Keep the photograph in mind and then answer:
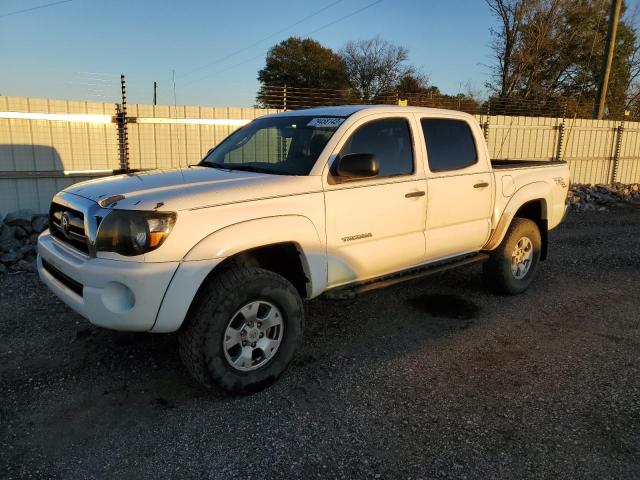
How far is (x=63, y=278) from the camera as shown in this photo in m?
3.40

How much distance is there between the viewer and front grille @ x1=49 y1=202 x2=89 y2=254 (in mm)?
3252

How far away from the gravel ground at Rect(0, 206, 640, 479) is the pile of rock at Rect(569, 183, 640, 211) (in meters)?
9.06

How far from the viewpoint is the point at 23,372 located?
12.3ft

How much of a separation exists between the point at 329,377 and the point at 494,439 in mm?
1235

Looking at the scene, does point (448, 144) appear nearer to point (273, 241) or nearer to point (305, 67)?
point (273, 241)

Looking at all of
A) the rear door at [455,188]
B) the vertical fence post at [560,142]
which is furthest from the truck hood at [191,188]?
the vertical fence post at [560,142]

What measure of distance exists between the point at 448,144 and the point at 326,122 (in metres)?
1.34

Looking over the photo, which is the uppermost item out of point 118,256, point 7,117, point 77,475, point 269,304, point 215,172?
point 7,117

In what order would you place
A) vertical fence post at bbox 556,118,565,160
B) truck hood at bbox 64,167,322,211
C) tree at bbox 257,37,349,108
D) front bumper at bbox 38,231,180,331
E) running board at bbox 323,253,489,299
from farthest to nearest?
tree at bbox 257,37,349,108 < vertical fence post at bbox 556,118,565,160 < running board at bbox 323,253,489,299 < truck hood at bbox 64,167,322,211 < front bumper at bbox 38,231,180,331

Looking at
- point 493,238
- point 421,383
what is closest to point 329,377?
point 421,383

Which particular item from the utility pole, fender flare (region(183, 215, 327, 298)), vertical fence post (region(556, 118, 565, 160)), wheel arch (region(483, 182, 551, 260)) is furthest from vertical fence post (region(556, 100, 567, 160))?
fender flare (region(183, 215, 327, 298))

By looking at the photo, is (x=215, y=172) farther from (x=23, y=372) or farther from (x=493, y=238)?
(x=493, y=238)

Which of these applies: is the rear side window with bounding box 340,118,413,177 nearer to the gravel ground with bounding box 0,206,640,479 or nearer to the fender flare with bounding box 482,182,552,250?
the fender flare with bounding box 482,182,552,250

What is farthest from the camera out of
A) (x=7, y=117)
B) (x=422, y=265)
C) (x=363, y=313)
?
(x=7, y=117)
